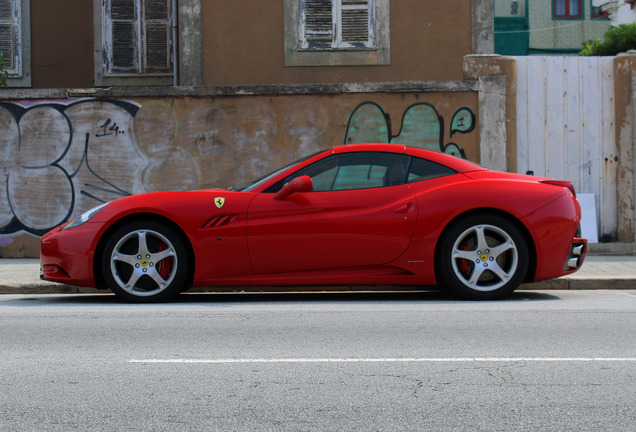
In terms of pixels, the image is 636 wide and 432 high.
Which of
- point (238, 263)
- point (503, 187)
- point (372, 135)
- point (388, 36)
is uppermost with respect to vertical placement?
point (388, 36)

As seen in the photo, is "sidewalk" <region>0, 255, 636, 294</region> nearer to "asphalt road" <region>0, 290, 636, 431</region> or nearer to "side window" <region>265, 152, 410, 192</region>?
"asphalt road" <region>0, 290, 636, 431</region>

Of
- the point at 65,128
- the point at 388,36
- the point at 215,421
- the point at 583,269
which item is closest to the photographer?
the point at 215,421

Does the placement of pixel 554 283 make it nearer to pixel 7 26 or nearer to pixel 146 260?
pixel 146 260

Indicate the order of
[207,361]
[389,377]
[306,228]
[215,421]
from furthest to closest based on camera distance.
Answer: [306,228]
[207,361]
[389,377]
[215,421]

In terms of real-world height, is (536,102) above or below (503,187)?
above

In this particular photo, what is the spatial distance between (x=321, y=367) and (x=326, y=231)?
2.63m

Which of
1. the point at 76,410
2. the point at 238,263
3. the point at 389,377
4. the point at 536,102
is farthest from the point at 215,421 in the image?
the point at 536,102

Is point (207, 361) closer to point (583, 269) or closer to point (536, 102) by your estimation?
point (583, 269)

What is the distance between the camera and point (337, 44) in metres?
15.1

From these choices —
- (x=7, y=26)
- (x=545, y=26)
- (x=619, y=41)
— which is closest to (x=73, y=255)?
(x=7, y=26)

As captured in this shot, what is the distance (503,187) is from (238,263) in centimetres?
249

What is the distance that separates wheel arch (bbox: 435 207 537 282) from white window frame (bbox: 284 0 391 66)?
792 cm

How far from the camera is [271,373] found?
15.7ft

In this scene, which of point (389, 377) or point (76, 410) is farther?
point (389, 377)
